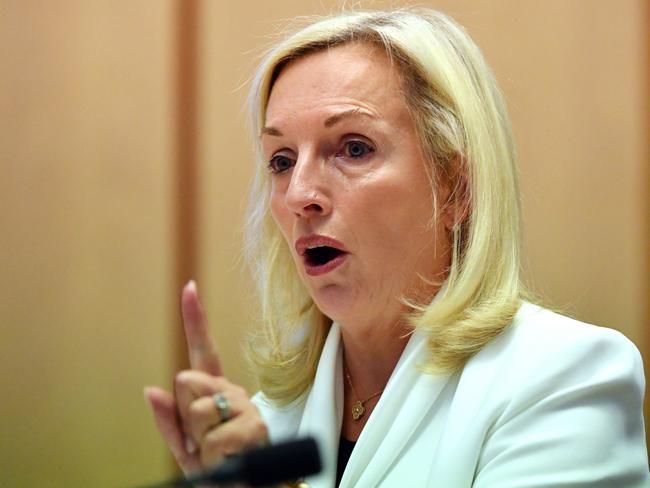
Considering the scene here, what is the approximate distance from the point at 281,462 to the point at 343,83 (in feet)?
2.51

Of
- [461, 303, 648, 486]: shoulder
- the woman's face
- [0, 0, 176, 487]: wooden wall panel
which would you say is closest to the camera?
[461, 303, 648, 486]: shoulder

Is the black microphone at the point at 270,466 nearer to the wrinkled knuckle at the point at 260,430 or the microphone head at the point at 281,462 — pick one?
the microphone head at the point at 281,462

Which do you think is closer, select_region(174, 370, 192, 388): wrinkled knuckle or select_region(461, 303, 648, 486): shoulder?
select_region(174, 370, 192, 388): wrinkled knuckle

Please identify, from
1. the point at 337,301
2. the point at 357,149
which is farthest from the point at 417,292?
the point at 357,149

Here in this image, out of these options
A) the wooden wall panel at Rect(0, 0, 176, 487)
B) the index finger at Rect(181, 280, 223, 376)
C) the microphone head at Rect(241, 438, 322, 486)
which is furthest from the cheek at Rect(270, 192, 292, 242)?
the wooden wall panel at Rect(0, 0, 176, 487)

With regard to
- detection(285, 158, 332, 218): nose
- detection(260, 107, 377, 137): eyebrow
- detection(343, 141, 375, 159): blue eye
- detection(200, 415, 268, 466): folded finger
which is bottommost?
detection(200, 415, 268, 466): folded finger

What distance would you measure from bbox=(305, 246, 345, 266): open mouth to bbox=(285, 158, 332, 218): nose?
5 cm

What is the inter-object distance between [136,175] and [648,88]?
48.7 inches

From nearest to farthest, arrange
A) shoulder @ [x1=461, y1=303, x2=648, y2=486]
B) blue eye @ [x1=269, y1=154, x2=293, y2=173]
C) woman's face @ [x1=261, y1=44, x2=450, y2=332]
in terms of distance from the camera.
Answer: shoulder @ [x1=461, y1=303, x2=648, y2=486], woman's face @ [x1=261, y1=44, x2=450, y2=332], blue eye @ [x1=269, y1=154, x2=293, y2=173]

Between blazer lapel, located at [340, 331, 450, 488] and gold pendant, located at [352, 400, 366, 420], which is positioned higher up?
blazer lapel, located at [340, 331, 450, 488]

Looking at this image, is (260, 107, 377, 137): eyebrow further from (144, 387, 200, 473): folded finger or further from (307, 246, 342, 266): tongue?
(144, 387, 200, 473): folded finger

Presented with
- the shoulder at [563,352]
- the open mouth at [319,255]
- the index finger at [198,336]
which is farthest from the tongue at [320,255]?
the index finger at [198,336]

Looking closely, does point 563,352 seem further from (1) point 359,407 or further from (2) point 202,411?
(2) point 202,411

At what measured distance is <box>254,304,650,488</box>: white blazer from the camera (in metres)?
0.92
